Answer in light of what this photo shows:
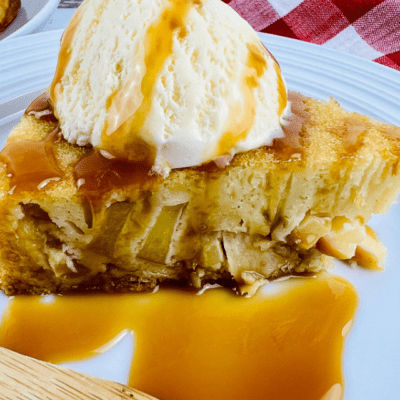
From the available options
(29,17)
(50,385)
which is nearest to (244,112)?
(50,385)

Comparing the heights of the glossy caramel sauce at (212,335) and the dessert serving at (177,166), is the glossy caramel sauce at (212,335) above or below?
below

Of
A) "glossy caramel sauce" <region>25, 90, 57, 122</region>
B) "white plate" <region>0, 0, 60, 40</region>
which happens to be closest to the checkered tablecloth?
"white plate" <region>0, 0, 60, 40</region>

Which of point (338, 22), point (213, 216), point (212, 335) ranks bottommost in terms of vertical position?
point (212, 335)

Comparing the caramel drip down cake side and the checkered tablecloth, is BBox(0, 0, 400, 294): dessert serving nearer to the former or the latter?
the caramel drip down cake side

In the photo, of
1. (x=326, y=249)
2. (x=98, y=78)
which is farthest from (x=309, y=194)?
(x=98, y=78)

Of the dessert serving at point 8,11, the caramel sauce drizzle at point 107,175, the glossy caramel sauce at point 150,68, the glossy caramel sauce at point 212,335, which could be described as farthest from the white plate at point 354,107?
the glossy caramel sauce at point 150,68

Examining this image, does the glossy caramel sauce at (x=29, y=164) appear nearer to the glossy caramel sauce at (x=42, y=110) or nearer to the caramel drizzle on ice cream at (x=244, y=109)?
the glossy caramel sauce at (x=42, y=110)

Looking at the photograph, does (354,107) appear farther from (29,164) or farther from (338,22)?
(29,164)
